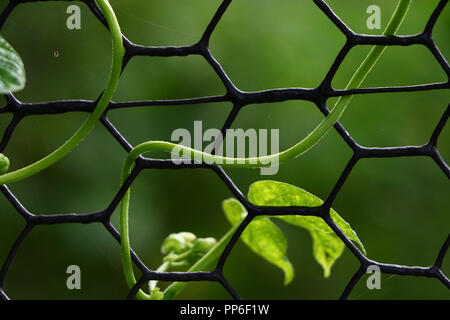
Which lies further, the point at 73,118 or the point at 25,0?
the point at 73,118

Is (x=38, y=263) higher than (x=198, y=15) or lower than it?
lower

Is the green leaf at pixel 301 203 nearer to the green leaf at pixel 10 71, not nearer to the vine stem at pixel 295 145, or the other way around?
the vine stem at pixel 295 145

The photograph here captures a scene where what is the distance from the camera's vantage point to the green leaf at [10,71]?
40cm

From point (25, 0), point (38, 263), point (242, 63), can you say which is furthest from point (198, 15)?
point (25, 0)

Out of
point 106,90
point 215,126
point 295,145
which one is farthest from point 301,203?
point 215,126

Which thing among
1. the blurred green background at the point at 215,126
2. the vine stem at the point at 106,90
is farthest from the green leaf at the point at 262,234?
the blurred green background at the point at 215,126

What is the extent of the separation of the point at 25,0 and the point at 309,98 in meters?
0.22

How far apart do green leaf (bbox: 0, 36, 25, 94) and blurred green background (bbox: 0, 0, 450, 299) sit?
2.16 ft

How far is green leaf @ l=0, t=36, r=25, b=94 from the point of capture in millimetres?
397

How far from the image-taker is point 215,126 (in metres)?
1.10

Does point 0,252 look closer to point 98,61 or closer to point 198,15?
point 98,61

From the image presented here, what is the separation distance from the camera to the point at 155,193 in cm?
113

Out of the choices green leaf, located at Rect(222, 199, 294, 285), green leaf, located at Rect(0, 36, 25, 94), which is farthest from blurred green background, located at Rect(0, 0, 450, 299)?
green leaf, located at Rect(0, 36, 25, 94)

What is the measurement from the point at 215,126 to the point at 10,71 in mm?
703
